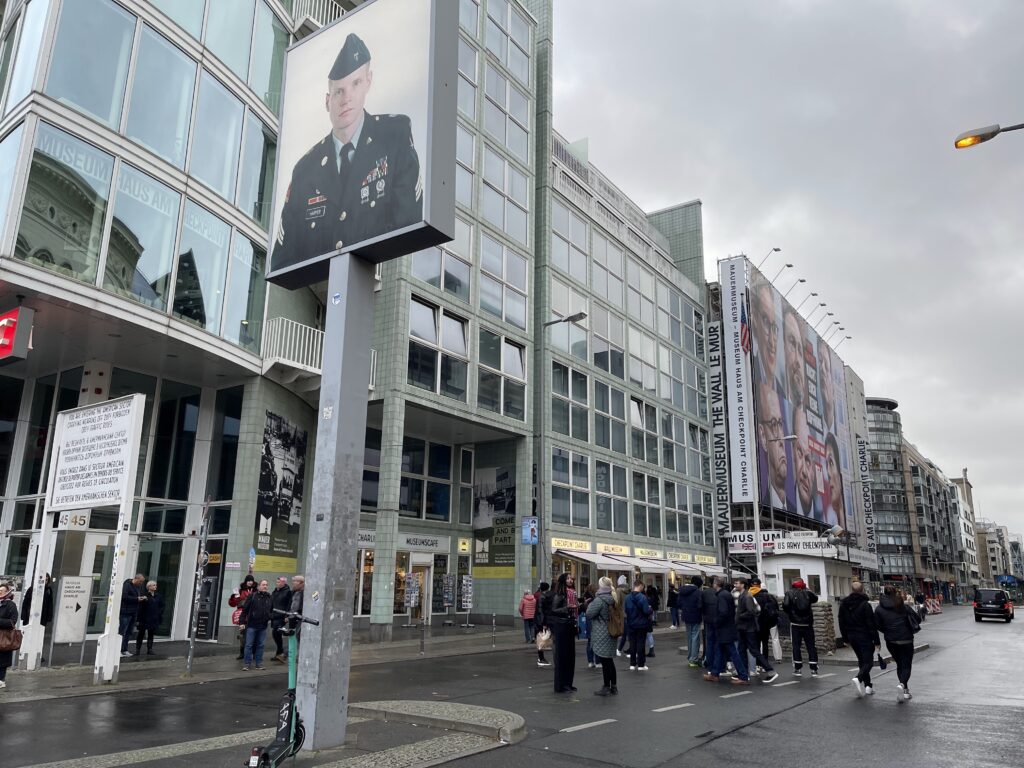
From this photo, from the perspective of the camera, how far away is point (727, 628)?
13477mm

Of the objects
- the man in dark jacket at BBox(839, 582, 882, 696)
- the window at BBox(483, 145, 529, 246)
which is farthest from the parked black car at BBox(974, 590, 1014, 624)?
the man in dark jacket at BBox(839, 582, 882, 696)

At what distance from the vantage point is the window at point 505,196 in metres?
31.5

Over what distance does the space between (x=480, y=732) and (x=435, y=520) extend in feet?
76.1

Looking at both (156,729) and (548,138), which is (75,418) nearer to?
(156,729)

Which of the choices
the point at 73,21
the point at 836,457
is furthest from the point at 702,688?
the point at 836,457

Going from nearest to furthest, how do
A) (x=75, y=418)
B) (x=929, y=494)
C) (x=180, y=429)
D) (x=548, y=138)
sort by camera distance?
(x=75, y=418) < (x=180, y=429) < (x=548, y=138) < (x=929, y=494)

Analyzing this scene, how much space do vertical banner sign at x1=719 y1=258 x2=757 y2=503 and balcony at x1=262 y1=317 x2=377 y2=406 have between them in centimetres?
3449

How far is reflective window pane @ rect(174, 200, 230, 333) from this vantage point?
19078 mm

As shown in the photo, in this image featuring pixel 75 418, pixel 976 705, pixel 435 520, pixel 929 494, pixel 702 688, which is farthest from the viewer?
pixel 929 494

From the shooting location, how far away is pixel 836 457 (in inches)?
2958

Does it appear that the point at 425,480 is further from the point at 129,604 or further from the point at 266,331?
the point at 129,604

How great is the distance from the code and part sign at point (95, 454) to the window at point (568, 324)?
21.9 meters

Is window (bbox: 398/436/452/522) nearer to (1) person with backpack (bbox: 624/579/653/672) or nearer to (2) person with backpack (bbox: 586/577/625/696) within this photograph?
(1) person with backpack (bbox: 624/579/653/672)

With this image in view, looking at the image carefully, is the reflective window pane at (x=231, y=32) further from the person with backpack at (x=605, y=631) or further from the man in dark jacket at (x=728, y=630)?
the man in dark jacket at (x=728, y=630)
